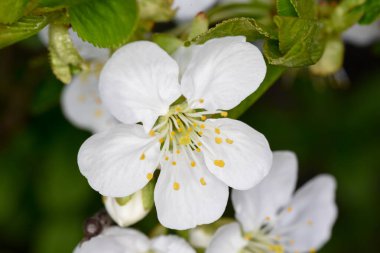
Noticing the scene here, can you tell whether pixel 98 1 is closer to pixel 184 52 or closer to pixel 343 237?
pixel 184 52

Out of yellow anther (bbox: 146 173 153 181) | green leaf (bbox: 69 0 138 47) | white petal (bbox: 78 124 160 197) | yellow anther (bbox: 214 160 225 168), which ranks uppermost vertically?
green leaf (bbox: 69 0 138 47)

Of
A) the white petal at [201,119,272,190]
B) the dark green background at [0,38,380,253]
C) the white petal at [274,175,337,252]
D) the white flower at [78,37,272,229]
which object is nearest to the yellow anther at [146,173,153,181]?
the white flower at [78,37,272,229]

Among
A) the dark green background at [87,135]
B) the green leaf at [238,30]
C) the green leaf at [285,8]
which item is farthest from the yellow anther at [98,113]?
the green leaf at [285,8]

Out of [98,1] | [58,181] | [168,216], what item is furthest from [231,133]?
[58,181]

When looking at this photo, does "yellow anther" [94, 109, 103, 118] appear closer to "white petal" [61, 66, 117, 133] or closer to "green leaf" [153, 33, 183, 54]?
"white petal" [61, 66, 117, 133]

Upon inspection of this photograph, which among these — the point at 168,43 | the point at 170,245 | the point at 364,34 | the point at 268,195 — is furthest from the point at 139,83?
the point at 364,34

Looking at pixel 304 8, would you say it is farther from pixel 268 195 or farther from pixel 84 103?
pixel 84 103

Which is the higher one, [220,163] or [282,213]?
[220,163]
